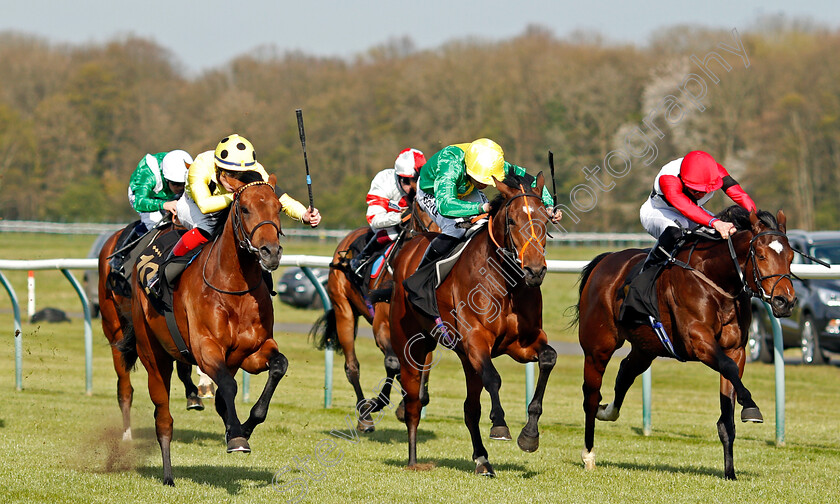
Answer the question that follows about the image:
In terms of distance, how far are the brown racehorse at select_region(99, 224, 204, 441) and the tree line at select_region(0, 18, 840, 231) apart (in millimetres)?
20761

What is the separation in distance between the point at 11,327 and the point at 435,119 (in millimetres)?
25882

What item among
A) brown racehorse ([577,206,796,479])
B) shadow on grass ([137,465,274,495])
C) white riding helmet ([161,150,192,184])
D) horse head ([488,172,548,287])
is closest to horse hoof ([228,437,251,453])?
shadow on grass ([137,465,274,495])

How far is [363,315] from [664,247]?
3679mm

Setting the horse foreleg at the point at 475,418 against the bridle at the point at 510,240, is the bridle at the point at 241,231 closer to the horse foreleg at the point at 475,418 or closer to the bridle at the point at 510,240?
the bridle at the point at 510,240

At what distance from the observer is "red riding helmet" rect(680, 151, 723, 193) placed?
6.96m

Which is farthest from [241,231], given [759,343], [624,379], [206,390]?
[759,343]

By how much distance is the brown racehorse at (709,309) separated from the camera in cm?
614

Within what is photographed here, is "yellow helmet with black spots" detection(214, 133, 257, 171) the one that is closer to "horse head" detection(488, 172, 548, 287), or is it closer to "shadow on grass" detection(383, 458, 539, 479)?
"horse head" detection(488, 172, 548, 287)

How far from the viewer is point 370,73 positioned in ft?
155

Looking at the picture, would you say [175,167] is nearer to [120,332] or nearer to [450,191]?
[120,332]

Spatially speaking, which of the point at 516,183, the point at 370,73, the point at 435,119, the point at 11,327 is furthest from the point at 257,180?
the point at 370,73

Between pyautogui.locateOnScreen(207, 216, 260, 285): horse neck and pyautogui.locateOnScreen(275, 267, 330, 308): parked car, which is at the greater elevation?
pyautogui.locateOnScreen(207, 216, 260, 285): horse neck

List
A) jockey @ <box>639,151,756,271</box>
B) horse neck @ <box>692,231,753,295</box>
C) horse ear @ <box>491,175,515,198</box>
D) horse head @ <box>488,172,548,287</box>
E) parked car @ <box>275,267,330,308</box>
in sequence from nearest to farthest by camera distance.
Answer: horse head @ <box>488,172,548,287</box> → horse neck @ <box>692,231,753,295</box> → horse ear @ <box>491,175,515,198</box> → jockey @ <box>639,151,756,271</box> → parked car @ <box>275,267,330,308</box>

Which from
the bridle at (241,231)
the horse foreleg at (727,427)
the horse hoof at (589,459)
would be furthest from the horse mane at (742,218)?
the bridle at (241,231)
